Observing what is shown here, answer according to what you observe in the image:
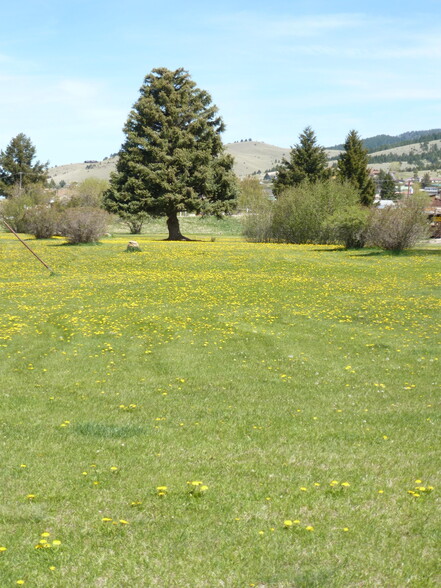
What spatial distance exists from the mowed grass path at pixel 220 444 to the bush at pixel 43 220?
3803 cm

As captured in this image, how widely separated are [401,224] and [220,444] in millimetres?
38104

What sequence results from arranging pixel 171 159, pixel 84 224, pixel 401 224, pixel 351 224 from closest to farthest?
1. pixel 401 224
2. pixel 351 224
3. pixel 84 224
4. pixel 171 159

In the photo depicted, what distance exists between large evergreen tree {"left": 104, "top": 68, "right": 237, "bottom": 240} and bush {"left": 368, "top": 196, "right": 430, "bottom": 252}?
25.9m

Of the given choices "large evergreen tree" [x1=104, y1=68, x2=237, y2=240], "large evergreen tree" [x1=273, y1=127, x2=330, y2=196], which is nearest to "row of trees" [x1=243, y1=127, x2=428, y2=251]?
"large evergreen tree" [x1=273, y1=127, x2=330, y2=196]

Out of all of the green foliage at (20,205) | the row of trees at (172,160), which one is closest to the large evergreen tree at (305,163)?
the row of trees at (172,160)

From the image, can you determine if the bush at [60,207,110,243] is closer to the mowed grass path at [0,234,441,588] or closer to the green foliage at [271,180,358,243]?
the green foliage at [271,180,358,243]

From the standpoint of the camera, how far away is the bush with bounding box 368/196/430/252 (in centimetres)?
4359

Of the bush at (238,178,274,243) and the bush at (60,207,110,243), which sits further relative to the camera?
the bush at (238,178,274,243)

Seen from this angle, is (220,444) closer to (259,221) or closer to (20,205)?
(259,221)

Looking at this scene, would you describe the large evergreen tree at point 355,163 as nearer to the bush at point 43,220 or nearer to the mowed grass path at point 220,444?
the bush at point 43,220

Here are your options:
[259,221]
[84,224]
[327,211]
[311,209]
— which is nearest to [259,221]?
[259,221]

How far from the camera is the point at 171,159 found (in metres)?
66.8

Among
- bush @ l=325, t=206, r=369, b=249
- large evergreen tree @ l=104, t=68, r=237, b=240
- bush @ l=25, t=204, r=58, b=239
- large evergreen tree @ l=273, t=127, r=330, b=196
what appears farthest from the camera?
large evergreen tree @ l=273, t=127, r=330, b=196

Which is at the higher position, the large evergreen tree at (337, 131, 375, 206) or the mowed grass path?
the large evergreen tree at (337, 131, 375, 206)
